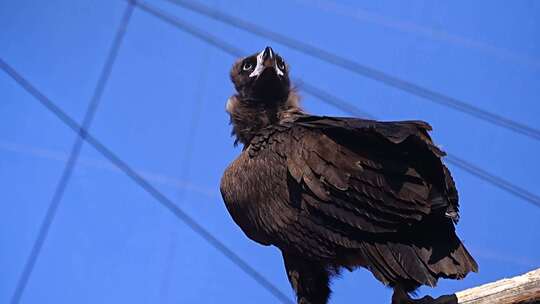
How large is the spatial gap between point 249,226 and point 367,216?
79 centimetres

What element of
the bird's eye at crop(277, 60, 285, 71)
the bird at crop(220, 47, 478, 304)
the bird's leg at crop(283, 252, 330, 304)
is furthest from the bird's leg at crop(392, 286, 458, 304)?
the bird's eye at crop(277, 60, 285, 71)

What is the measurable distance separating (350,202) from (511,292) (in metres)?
0.76

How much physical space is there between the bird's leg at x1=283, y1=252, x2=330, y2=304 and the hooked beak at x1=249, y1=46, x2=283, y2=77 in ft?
3.62

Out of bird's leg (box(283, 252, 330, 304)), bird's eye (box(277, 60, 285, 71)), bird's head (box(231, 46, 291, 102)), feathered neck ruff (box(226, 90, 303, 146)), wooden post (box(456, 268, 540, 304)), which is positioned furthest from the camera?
bird's eye (box(277, 60, 285, 71))

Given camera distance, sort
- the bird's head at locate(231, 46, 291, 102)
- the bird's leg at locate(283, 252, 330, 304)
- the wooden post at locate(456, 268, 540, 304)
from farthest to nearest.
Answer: the bird's head at locate(231, 46, 291, 102)
the bird's leg at locate(283, 252, 330, 304)
the wooden post at locate(456, 268, 540, 304)

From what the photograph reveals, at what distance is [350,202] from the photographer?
347 cm

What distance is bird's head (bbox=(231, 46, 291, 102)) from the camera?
4.50m

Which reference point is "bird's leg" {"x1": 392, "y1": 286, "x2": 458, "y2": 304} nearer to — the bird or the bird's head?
the bird

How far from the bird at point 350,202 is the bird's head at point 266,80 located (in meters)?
0.43

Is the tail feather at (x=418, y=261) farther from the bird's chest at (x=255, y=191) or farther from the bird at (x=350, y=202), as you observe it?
the bird's chest at (x=255, y=191)

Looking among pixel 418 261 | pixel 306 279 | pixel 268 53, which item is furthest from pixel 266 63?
pixel 418 261

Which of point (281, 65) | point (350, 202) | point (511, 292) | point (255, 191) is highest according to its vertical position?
point (281, 65)

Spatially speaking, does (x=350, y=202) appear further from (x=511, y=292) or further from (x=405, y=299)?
(x=511, y=292)

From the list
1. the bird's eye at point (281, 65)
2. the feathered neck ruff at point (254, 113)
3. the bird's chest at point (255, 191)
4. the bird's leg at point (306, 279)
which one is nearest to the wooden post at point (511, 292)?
the bird's leg at point (306, 279)
